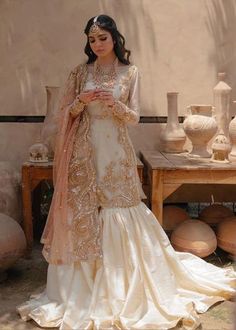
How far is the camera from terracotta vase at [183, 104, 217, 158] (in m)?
4.34

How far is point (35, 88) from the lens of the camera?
4.95 m

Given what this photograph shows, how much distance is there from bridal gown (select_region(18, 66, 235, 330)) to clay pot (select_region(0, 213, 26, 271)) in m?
0.48

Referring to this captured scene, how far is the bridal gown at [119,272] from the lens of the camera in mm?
3049

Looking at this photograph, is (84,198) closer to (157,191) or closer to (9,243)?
(9,243)

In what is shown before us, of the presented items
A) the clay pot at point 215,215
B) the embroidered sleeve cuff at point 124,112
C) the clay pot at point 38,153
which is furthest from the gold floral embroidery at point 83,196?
the clay pot at point 215,215

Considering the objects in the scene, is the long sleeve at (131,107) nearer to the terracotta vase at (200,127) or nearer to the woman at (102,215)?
the woman at (102,215)

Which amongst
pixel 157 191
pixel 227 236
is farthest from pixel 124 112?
pixel 227 236

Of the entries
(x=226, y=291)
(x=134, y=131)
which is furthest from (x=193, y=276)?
(x=134, y=131)

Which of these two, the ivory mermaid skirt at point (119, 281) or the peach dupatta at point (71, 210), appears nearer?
the ivory mermaid skirt at point (119, 281)

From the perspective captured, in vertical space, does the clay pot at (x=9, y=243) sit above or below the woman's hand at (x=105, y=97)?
below

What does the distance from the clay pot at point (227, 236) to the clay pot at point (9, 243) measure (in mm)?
1785

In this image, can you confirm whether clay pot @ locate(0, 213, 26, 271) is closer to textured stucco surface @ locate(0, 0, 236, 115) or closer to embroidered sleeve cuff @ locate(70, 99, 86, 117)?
embroidered sleeve cuff @ locate(70, 99, 86, 117)

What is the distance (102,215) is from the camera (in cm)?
326

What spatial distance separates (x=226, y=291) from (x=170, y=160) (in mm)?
1356
